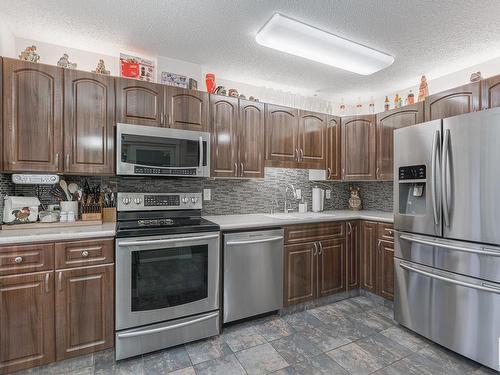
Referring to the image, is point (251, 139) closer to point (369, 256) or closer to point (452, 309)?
point (369, 256)

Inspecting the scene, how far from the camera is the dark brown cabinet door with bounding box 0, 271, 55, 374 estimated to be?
1630mm

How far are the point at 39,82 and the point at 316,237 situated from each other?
2793mm

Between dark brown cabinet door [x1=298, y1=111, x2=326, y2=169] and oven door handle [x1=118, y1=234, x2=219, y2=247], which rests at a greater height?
dark brown cabinet door [x1=298, y1=111, x2=326, y2=169]

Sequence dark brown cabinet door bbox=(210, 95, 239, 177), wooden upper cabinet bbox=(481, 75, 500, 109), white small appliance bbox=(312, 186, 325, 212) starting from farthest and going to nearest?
1. white small appliance bbox=(312, 186, 325, 212)
2. dark brown cabinet door bbox=(210, 95, 239, 177)
3. wooden upper cabinet bbox=(481, 75, 500, 109)

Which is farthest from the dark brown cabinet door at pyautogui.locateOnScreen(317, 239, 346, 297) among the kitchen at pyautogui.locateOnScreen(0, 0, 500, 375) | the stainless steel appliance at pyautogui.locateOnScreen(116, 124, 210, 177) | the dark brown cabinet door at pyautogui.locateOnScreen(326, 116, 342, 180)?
the stainless steel appliance at pyautogui.locateOnScreen(116, 124, 210, 177)

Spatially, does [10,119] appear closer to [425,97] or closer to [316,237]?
[316,237]

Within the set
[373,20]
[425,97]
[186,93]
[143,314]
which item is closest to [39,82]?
[186,93]

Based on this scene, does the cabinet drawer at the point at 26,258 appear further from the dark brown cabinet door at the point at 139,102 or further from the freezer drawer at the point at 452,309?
the freezer drawer at the point at 452,309

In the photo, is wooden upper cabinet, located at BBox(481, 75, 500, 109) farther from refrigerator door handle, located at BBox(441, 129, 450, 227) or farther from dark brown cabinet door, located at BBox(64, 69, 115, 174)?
dark brown cabinet door, located at BBox(64, 69, 115, 174)

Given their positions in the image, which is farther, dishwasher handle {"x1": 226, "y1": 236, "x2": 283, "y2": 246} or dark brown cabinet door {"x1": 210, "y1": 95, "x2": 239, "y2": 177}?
dark brown cabinet door {"x1": 210, "y1": 95, "x2": 239, "y2": 177}

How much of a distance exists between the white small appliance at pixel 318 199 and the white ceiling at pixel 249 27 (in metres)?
1.51

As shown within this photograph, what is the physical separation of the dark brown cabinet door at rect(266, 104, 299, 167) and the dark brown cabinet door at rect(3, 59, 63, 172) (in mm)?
1921

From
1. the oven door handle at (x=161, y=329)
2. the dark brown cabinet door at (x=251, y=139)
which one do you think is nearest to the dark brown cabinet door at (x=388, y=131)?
the dark brown cabinet door at (x=251, y=139)

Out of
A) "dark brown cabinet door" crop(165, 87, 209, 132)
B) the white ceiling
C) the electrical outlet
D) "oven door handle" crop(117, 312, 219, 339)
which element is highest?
the white ceiling
